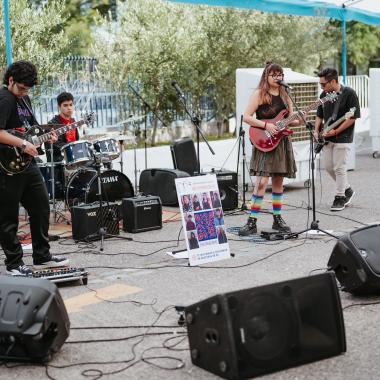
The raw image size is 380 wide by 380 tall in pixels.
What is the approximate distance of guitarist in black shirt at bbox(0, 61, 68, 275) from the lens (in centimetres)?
630

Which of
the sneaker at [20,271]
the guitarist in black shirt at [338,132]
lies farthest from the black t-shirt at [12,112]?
the guitarist in black shirt at [338,132]

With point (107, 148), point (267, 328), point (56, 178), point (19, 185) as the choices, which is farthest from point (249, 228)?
point (267, 328)

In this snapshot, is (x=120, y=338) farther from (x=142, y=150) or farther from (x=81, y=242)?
(x=142, y=150)

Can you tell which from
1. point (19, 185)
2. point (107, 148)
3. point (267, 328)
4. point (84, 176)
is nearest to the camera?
point (267, 328)

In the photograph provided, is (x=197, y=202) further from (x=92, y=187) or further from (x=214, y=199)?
(x=92, y=187)

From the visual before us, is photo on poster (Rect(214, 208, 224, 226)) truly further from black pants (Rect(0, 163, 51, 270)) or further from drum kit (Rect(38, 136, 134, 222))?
drum kit (Rect(38, 136, 134, 222))

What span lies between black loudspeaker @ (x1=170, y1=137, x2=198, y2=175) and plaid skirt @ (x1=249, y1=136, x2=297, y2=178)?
3.21 metres

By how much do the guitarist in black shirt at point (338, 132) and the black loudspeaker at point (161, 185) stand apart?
2.03 m

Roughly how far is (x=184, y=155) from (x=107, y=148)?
7.32ft

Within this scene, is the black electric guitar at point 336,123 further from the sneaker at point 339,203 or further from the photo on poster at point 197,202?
the photo on poster at point 197,202

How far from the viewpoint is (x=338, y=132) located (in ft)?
31.6

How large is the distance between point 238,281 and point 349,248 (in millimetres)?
1118

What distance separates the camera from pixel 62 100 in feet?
30.9

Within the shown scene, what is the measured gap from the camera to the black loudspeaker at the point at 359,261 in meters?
5.48
